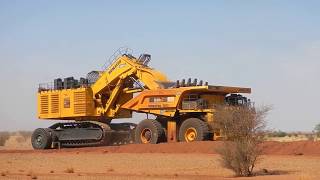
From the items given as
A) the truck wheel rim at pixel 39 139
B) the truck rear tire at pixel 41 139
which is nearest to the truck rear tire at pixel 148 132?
the truck rear tire at pixel 41 139

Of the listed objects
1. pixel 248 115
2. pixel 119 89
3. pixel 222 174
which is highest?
pixel 119 89

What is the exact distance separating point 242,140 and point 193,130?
14863mm

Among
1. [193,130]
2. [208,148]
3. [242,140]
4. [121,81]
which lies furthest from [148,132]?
[242,140]

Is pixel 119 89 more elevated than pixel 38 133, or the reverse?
pixel 119 89

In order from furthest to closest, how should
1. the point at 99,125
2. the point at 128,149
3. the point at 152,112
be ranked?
the point at 99,125 → the point at 152,112 → the point at 128,149

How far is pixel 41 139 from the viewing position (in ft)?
150

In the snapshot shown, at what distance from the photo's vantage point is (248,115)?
24.7m

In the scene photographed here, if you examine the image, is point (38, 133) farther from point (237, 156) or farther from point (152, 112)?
point (237, 156)

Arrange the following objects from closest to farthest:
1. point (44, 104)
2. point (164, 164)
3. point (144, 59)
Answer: point (164, 164) < point (144, 59) < point (44, 104)

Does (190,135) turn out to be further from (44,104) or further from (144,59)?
(44,104)

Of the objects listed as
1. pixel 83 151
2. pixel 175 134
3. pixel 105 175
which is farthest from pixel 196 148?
pixel 105 175

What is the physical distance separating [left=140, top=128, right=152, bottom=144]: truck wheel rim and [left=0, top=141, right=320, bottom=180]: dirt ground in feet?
6.00

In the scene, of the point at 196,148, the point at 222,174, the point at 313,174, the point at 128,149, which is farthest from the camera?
the point at 128,149

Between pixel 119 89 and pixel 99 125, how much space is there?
2893 mm
